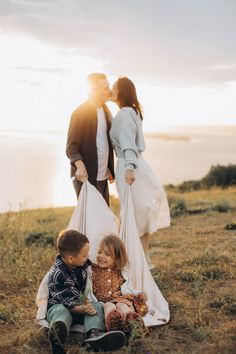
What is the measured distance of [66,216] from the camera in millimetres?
11133

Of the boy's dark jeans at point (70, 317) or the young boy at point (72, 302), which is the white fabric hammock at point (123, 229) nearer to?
the young boy at point (72, 302)

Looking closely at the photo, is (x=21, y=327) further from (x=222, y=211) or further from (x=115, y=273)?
Answer: (x=222, y=211)

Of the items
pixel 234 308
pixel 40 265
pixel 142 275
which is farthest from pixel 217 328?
pixel 40 265

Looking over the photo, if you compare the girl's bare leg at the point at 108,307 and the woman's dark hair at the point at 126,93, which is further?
the woman's dark hair at the point at 126,93

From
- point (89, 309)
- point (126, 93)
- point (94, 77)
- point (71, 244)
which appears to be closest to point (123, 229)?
point (71, 244)

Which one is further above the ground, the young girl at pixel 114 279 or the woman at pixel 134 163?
the woman at pixel 134 163

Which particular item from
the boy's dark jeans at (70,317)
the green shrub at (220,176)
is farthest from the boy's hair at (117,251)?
the green shrub at (220,176)

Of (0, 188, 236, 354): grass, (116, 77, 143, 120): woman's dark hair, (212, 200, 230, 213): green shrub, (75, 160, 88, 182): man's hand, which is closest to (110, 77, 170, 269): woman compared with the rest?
(116, 77, 143, 120): woman's dark hair

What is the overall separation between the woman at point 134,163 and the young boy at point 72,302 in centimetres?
85

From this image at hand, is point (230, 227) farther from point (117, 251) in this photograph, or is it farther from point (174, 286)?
point (117, 251)

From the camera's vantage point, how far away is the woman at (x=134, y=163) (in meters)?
4.78

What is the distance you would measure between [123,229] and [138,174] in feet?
1.73

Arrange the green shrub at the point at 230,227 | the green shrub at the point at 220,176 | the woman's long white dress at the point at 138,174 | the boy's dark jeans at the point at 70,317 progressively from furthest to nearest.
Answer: the green shrub at the point at 220,176 → the green shrub at the point at 230,227 → the woman's long white dress at the point at 138,174 → the boy's dark jeans at the point at 70,317

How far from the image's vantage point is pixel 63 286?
4145mm
